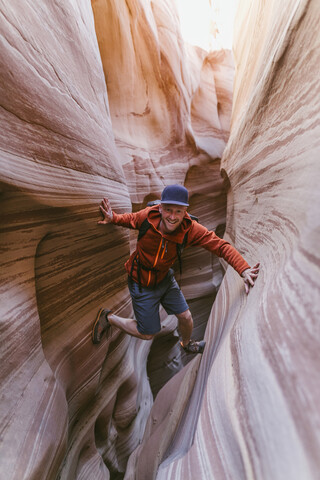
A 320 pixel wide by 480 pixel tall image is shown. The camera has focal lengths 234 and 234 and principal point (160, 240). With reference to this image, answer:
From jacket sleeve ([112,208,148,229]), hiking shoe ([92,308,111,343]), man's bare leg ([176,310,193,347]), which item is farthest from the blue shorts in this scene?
jacket sleeve ([112,208,148,229])

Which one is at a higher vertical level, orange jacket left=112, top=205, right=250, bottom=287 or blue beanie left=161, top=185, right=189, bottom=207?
blue beanie left=161, top=185, right=189, bottom=207

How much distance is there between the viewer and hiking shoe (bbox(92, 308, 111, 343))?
8.30 ft

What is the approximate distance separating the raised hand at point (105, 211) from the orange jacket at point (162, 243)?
59 mm

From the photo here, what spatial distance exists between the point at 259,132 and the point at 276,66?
22.7 inches

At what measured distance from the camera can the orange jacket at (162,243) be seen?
6.37ft

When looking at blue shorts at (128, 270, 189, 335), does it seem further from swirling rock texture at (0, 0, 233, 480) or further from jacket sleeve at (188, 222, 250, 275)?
jacket sleeve at (188, 222, 250, 275)

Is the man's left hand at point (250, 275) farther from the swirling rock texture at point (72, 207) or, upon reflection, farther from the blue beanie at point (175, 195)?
the swirling rock texture at point (72, 207)

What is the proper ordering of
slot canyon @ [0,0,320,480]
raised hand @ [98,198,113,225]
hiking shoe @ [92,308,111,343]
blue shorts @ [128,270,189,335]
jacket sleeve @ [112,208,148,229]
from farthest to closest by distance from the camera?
hiking shoe @ [92,308,111,343]
blue shorts @ [128,270,189,335]
raised hand @ [98,198,113,225]
jacket sleeve @ [112,208,148,229]
slot canyon @ [0,0,320,480]

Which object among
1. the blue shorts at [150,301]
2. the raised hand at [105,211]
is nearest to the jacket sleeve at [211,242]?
the blue shorts at [150,301]

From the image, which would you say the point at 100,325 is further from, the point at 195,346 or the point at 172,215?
the point at 172,215

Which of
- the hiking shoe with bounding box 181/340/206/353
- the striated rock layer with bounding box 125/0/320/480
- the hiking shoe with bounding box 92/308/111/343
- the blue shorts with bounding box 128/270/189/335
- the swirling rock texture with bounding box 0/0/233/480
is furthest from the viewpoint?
the hiking shoe with bounding box 181/340/206/353

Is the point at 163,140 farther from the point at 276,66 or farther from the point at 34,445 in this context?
the point at 34,445

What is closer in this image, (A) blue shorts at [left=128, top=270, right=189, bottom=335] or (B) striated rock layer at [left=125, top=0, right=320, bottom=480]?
(B) striated rock layer at [left=125, top=0, right=320, bottom=480]

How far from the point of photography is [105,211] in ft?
7.43
